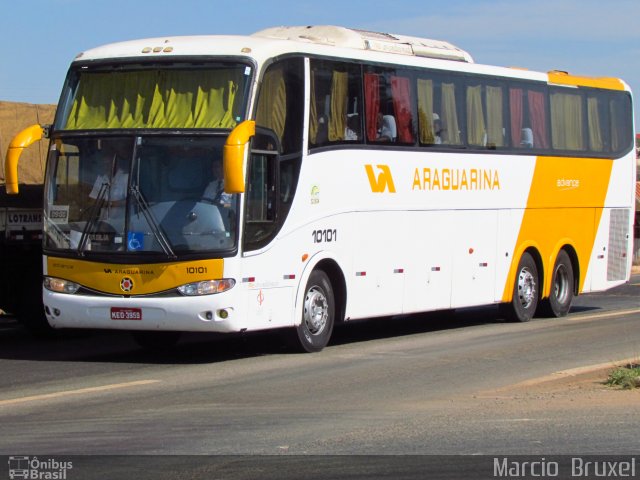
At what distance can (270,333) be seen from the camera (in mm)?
17844

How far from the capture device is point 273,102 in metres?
14.4

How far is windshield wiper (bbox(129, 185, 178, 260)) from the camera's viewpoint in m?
13.7

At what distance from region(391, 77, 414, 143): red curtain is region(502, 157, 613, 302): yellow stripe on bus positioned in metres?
3.55

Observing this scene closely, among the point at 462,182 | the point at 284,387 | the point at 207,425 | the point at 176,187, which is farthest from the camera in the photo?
the point at 462,182

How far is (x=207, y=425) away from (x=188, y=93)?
5452 millimetres

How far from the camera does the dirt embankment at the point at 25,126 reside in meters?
17.7

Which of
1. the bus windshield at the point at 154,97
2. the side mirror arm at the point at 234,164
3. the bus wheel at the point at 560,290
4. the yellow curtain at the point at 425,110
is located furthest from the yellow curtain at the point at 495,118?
the side mirror arm at the point at 234,164

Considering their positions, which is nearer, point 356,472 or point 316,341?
point 356,472

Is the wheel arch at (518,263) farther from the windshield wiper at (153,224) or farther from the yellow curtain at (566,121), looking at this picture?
the windshield wiper at (153,224)

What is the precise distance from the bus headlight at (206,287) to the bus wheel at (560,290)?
28.3 ft

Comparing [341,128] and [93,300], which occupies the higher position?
[341,128]

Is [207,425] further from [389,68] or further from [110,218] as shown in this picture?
[389,68]

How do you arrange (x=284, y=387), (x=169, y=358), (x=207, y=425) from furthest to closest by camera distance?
1. (x=169, y=358)
2. (x=284, y=387)
3. (x=207, y=425)

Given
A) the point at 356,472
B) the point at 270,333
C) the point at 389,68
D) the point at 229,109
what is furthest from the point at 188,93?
the point at 356,472
